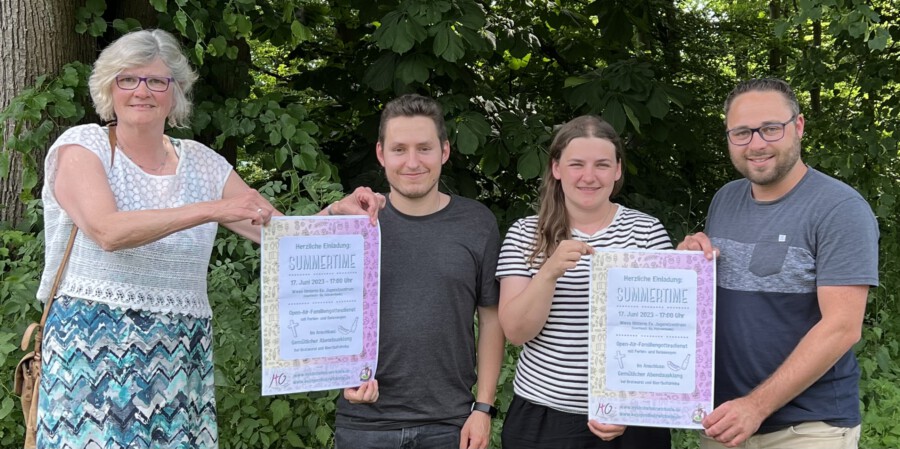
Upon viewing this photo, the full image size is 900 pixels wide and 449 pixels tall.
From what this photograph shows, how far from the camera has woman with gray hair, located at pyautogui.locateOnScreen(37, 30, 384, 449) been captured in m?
2.72

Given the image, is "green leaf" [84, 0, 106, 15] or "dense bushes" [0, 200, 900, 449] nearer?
"dense bushes" [0, 200, 900, 449]

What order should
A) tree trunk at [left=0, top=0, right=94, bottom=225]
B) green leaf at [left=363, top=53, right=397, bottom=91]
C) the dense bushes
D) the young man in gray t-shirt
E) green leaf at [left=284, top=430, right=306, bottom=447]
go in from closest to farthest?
the young man in gray t-shirt, the dense bushes, green leaf at [left=284, top=430, right=306, bottom=447], tree trunk at [left=0, top=0, right=94, bottom=225], green leaf at [left=363, top=53, right=397, bottom=91]

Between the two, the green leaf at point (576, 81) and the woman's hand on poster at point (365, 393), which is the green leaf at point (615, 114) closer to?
the green leaf at point (576, 81)

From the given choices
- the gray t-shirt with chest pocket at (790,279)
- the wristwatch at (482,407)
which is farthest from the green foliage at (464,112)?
the gray t-shirt with chest pocket at (790,279)

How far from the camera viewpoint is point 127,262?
2.79 m

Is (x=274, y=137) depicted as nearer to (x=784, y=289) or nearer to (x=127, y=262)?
(x=127, y=262)

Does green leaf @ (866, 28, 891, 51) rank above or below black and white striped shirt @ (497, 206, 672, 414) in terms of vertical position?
above

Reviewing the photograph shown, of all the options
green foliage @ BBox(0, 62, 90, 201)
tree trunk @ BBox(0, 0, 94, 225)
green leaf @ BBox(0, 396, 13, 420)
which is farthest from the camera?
tree trunk @ BBox(0, 0, 94, 225)

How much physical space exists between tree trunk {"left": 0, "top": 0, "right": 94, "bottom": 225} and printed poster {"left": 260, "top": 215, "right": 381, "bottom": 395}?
2867 mm

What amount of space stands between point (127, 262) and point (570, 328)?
144 centimetres

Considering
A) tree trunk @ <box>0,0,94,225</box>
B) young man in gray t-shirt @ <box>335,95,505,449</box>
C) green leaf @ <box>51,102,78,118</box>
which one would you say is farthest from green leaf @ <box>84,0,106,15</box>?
young man in gray t-shirt @ <box>335,95,505,449</box>

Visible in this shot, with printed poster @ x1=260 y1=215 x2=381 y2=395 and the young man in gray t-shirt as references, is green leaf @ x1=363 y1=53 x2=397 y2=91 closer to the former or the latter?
the young man in gray t-shirt

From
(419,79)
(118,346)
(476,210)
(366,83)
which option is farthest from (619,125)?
(118,346)

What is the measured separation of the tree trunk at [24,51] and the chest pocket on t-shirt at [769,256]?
411 centimetres
